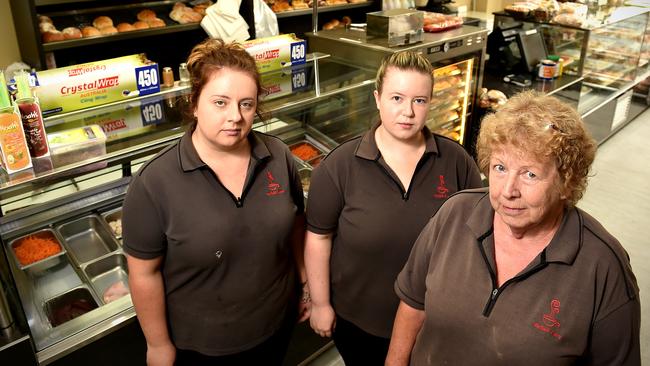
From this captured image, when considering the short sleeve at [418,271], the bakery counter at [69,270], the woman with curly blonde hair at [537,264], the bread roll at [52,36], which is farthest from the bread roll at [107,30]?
the woman with curly blonde hair at [537,264]

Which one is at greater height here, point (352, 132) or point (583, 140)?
point (583, 140)

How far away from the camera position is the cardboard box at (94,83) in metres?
2.19

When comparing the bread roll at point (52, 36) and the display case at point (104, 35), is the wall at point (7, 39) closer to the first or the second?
the display case at point (104, 35)

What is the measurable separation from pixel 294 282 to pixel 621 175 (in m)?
4.10

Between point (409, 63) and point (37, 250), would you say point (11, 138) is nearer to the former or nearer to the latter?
point (37, 250)

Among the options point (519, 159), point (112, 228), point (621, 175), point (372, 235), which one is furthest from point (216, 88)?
point (621, 175)

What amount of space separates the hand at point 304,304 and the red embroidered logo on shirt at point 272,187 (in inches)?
19.3

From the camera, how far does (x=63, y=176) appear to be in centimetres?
176

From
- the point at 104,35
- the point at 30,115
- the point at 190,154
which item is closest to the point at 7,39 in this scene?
the point at 104,35

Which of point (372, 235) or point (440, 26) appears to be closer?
point (372, 235)

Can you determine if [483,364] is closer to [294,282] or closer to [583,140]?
[583,140]

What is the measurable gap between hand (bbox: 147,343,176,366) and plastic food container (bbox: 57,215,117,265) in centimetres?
79

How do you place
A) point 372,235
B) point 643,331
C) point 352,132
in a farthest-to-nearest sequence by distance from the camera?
point 352,132
point 643,331
point 372,235

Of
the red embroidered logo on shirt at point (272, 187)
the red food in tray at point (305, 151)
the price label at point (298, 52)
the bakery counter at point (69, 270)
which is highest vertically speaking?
the price label at point (298, 52)
